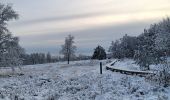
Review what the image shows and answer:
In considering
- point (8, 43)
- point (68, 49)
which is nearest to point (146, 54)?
point (8, 43)

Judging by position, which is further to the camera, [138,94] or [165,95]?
[138,94]

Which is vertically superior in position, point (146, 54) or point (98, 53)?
point (98, 53)

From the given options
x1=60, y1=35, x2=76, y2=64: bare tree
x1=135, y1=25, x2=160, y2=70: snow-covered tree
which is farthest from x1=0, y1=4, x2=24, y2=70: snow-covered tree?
x1=60, y1=35, x2=76, y2=64: bare tree

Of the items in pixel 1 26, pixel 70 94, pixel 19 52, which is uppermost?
pixel 1 26

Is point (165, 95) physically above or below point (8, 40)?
below

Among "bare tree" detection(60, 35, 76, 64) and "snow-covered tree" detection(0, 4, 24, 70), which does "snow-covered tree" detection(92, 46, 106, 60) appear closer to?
"bare tree" detection(60, 35, 76, 64)

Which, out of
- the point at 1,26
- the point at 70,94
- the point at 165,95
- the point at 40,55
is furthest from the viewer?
the point at 40,55

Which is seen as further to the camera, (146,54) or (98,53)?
(98,53)

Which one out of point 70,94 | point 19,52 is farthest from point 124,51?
point 70,94

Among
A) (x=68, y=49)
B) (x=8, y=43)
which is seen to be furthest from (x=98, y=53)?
(x=8, y=43)

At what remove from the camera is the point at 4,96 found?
19094 mm

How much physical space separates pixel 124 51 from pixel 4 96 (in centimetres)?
10767

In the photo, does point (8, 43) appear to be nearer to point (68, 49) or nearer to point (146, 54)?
point (146, 54)

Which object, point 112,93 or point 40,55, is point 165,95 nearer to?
point 112,93
